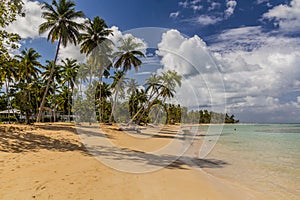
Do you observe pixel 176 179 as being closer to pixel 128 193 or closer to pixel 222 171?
pixel 128 193

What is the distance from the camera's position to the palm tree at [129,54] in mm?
31781

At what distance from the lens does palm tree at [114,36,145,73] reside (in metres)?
31.8

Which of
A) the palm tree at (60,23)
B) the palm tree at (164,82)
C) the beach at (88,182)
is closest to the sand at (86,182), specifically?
the beach at (88,182)

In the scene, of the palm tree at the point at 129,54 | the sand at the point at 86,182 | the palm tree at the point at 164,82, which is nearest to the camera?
the sand at the point at 86,182

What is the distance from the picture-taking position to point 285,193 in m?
8.05

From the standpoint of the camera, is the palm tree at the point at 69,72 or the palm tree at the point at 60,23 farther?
the palm tree at the point at 69,72

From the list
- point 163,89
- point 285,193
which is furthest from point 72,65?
point 285,193

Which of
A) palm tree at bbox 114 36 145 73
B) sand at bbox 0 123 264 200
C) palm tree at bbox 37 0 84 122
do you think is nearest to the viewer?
sand at bbox 0 123 264 200

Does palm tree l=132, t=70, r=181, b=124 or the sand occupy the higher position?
palm tree l=132, t=70, r=181, b=124

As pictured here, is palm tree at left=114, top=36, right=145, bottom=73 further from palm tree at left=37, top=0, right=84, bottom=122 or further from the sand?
the sand

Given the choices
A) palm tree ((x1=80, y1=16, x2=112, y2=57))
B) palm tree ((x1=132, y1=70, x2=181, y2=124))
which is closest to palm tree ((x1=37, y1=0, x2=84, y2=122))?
palm tree ((x1=80, y1=16, x2=112, y2=57))

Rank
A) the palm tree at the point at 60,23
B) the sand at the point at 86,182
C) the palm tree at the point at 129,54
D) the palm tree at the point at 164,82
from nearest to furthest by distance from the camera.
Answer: the sand at the point at 86,182 < the palm tree at the point at 60,23 < the palm tree at the point at 129,54 < the palm tree at the point at 164,82

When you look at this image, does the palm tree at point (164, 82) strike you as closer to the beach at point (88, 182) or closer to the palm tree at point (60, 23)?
the palm tree at point (60, 23)

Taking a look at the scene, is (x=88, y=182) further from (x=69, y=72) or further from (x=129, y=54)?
(x=69, y=72)
